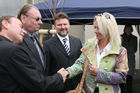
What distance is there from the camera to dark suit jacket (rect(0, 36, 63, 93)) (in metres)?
1.69

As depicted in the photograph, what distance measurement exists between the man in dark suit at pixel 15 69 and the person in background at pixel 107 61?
663 mm

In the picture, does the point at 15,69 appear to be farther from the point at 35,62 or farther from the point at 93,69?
the point at 93,69

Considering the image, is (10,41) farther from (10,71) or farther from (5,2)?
(5,2)

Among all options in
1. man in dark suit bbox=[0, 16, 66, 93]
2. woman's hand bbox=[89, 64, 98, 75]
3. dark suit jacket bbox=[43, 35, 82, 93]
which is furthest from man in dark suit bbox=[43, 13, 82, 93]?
man in dark suit bbox=[0, 16, 66, 93]

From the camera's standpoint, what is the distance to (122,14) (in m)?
4.47

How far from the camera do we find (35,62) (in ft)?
6.63

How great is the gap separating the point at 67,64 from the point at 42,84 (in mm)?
1322

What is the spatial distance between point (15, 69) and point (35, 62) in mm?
327

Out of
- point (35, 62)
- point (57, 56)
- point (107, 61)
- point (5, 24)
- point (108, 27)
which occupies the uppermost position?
point (5, 24)

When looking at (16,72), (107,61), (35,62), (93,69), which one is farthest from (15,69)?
(107,61)

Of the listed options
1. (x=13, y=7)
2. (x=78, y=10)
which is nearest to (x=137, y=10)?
(x=78, y=10)

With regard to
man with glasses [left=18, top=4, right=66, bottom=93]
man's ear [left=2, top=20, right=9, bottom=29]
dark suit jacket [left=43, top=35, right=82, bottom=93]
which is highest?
man's ear [left=2, top=20, right=9, bottom=29]

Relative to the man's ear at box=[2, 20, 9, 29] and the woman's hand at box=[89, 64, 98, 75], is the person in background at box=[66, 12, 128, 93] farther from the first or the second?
the man's ear at box=[2, 20, 9, 29]

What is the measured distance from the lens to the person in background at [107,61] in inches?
92.8
